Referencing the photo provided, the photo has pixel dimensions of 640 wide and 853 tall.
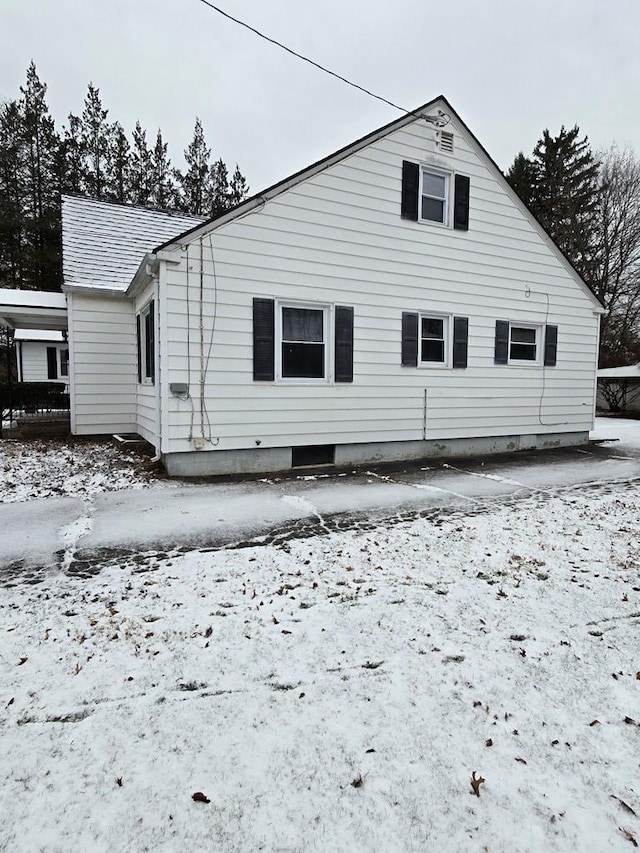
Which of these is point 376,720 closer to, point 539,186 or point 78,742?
point 78,742

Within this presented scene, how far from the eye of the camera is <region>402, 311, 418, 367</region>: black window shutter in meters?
8.23

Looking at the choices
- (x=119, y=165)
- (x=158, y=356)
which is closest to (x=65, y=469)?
(x=158, y=356)

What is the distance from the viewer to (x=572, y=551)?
411 cm

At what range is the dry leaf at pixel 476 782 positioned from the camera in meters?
1.70

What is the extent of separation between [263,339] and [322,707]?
5662mm

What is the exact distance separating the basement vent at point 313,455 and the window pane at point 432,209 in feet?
14.7

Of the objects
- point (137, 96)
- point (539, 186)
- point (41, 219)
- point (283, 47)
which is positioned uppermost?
point (137, 96)

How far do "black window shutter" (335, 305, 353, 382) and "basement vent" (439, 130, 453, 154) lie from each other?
3.54 meters

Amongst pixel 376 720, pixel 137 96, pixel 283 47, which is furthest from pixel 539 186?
pixel 376 720

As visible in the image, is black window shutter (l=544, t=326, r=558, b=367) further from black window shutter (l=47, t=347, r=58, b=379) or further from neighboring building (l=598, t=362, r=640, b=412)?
black window shutter (l=47, t=347, r=58, b=379)

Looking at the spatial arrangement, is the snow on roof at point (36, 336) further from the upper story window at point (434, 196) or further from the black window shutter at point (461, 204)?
the black window shutter at point (461, 204)

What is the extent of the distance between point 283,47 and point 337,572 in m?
6.85

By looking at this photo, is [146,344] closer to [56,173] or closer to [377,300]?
[377,300]

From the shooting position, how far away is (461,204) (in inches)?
342
